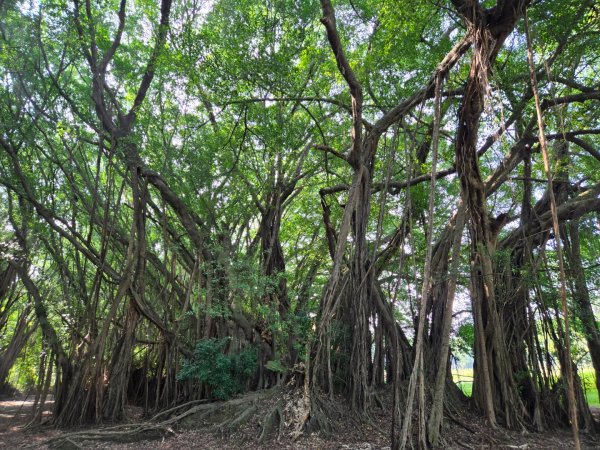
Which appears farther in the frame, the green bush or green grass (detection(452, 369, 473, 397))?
green grass (detection(452, 369, 473, 397))

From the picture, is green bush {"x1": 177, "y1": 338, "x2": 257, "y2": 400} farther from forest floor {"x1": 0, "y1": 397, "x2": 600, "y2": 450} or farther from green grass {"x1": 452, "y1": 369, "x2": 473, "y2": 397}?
green grass {"x1": 452, "y1": 369, "x2": 473, "y2": 397}

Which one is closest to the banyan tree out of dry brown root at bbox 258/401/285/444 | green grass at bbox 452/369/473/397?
dry brown root at bbox 258/401/285/444

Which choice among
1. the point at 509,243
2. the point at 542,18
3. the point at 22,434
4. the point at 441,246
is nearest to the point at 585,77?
the point at 542,18

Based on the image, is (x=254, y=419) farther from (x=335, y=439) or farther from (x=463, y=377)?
(x=463, y=377)

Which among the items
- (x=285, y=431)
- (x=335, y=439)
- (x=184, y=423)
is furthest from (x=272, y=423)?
(x=184, y=423)

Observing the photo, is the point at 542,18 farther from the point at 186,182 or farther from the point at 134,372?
the point at 134,372

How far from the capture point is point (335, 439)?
4.23 metres

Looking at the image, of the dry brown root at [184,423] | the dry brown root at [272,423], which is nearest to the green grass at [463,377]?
the dry brown root at [272,423]

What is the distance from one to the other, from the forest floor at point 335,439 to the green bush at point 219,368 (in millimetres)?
624

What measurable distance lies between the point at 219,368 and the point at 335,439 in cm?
193

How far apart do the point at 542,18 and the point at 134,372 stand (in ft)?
27.9

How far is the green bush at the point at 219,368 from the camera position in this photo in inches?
215

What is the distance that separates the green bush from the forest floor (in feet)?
2.05

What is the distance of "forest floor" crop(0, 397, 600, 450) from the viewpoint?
415 centimetres
